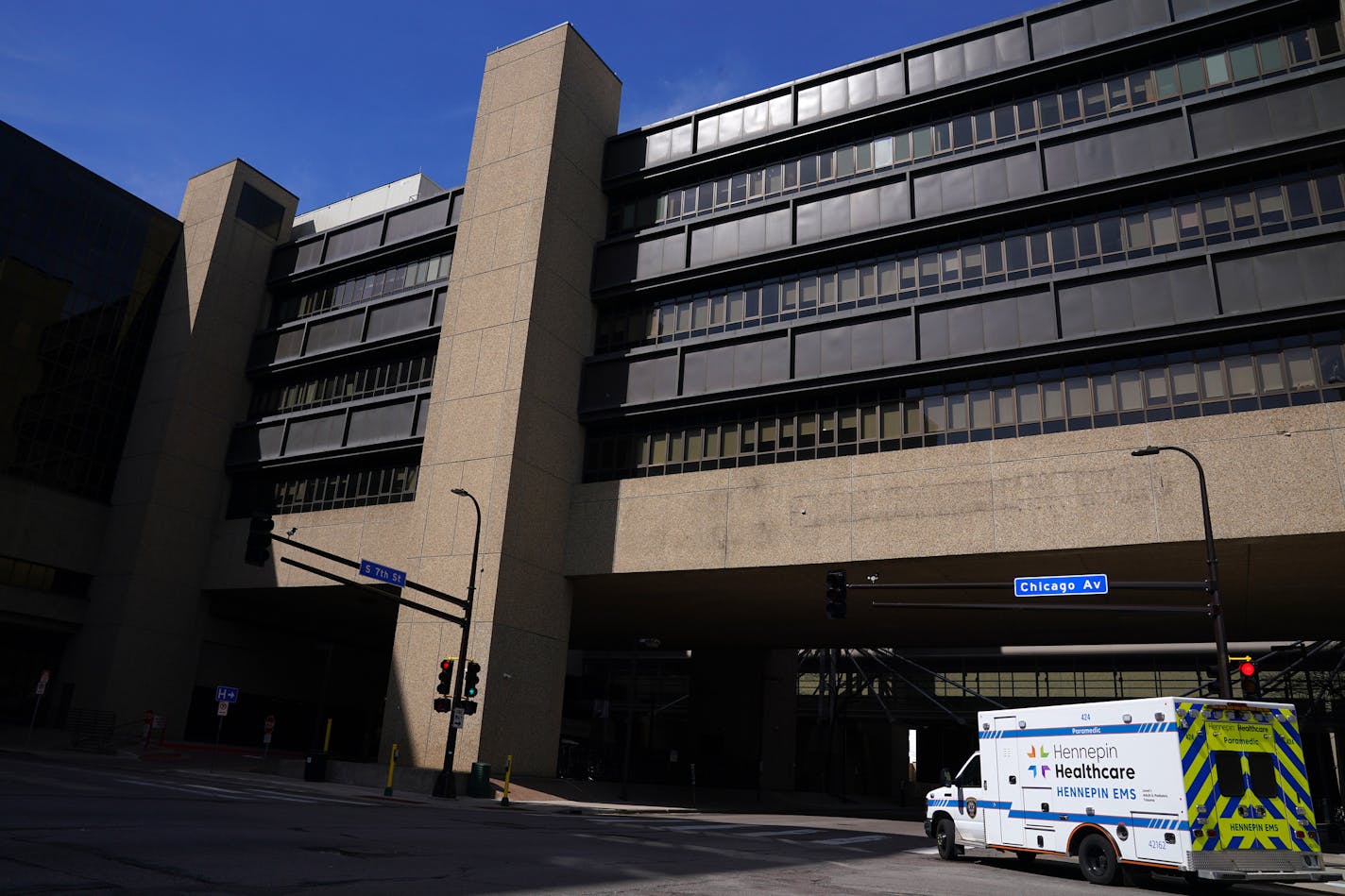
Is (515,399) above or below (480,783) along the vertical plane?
above

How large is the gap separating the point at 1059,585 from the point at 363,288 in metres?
37.3

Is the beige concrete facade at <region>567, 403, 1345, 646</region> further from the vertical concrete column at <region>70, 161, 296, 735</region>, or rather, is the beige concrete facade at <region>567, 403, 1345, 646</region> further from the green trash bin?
the vertical concrete column at <region>70, 161, 296, 735</region>

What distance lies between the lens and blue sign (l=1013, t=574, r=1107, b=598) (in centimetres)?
2134

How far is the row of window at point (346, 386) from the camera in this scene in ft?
143

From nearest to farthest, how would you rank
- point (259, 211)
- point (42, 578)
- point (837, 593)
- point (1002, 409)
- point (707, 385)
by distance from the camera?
1. point (837, 593)
2. point (1002, 409)
3. point (707, 385)
4. point (42, 578)
5. point (259, 211)

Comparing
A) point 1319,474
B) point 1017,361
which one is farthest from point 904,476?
point 1319,474

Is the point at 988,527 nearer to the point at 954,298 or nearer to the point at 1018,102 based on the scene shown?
the point at 954,298

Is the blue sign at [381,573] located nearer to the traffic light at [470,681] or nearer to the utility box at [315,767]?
the traffic light at [470,681]

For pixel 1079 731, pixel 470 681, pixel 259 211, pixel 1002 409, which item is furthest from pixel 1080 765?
pixel 259 211

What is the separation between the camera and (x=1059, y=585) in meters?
22.6

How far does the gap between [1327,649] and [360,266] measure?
55.3 metres

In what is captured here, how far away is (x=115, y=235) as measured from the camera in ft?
159

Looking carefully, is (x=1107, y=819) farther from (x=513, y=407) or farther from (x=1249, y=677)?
(x=513, y=407)

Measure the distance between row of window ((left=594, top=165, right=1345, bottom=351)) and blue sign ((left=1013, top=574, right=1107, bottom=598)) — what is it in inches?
517
